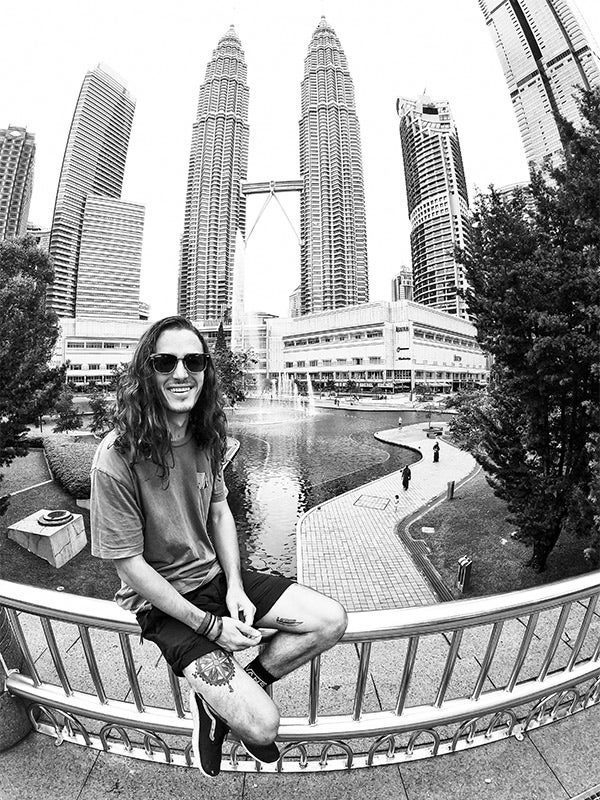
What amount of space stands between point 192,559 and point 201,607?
221mm

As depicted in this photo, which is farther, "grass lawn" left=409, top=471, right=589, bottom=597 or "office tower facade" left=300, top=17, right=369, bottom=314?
"office tower facade" left=300, top=17, right=369, bottom=314

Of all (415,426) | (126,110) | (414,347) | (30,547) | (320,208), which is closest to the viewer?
(30,547)

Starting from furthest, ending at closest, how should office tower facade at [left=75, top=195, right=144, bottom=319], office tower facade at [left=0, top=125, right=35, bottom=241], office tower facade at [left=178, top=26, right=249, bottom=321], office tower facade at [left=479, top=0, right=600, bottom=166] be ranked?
office tower facade at [left=178, top=26, right=249, bottom=321]
office tower facade at [left=75, top=195, right=144, bottom=319]
office tower facade at [left=0, top=125, right=35, bottom=241]
office tower facade at [left=479, top=0, right=600, bottom=166]

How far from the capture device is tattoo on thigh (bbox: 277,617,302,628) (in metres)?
1.63

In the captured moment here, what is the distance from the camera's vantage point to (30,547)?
30.9 ft

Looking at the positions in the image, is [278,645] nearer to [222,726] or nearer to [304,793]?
[222,726]

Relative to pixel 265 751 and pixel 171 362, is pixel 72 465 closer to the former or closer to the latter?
pixel 171 362

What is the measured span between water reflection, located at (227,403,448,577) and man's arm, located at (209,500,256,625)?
8.43 metres

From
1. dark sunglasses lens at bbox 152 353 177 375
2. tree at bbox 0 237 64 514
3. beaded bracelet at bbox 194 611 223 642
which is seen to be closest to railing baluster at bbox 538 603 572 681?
beaded bracelet at bbox 194 611 223 642

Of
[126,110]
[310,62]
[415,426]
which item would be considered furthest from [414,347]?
[126,110]

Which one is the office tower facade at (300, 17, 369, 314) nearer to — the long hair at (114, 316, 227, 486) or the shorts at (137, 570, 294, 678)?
the long hair at (114, 316, 227, 486)

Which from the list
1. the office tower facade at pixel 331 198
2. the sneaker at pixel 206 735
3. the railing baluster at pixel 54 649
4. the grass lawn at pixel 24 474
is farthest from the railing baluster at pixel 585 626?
the office tower facade at pixel 331 198

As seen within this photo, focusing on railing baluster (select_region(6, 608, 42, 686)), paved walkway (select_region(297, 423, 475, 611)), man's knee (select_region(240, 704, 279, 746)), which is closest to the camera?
man's knee (select_region(240, 704, 279, 746))

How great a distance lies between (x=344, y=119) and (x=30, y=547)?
170 m
